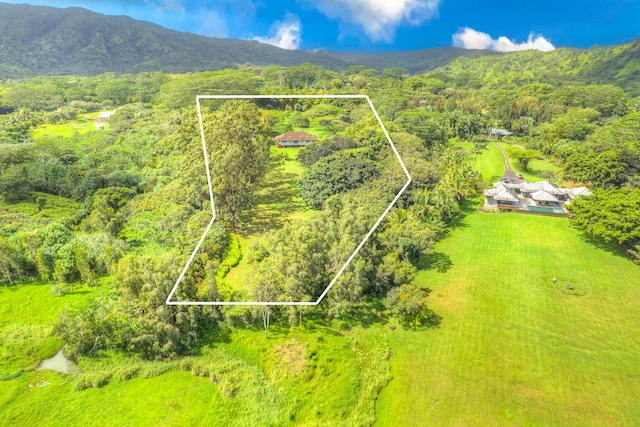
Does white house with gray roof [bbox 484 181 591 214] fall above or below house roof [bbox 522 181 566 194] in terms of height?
below

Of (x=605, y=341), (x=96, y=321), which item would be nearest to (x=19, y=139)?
(x=96, y=321)

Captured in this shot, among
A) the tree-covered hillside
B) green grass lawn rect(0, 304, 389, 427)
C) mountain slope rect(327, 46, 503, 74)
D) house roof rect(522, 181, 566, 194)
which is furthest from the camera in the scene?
mountain slope rect(327, 46, 503, 74)

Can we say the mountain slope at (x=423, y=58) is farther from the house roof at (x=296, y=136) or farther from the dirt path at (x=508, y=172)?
the house roof at (x=296, y=136)

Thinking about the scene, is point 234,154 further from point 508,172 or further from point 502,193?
point 508,172

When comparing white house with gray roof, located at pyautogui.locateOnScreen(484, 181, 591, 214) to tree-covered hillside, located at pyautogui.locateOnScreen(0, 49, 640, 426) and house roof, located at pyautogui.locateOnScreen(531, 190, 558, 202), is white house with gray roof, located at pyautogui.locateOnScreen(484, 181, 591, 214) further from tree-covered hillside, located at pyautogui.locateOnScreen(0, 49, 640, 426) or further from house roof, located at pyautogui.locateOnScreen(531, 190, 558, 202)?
tree-covered hillside, located at pyautogui.locateOnScreen(0, 49, 640, 426)

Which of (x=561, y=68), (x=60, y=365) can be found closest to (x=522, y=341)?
(x=60, y=365)

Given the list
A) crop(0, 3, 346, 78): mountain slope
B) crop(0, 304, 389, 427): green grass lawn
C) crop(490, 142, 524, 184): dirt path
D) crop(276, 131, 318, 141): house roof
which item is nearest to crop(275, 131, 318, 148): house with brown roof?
crop(276, 131, 318, 141): house roof

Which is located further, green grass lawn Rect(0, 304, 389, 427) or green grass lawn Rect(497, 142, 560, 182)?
green grass lawn Rect(497, 142, 560, 182)
